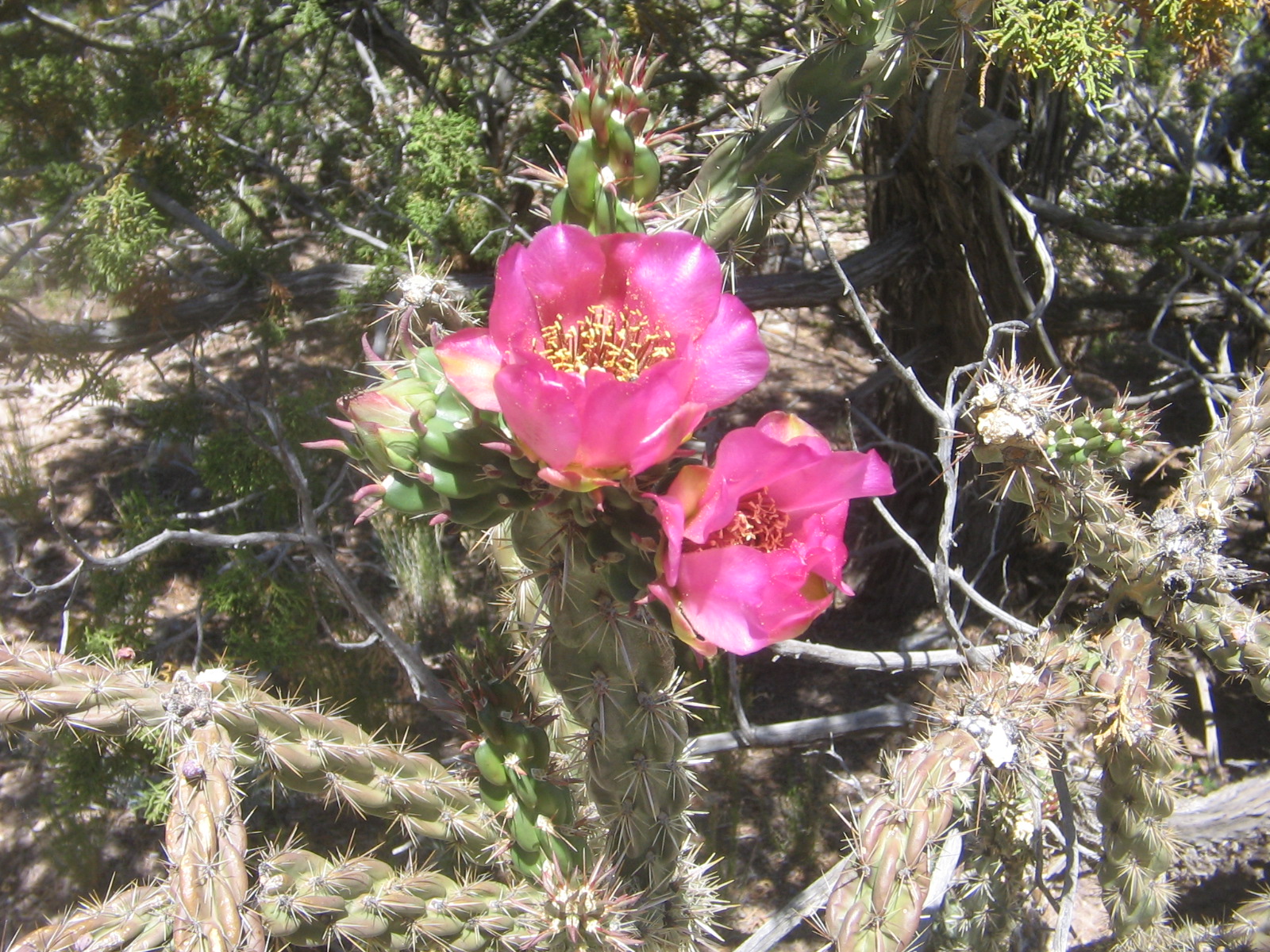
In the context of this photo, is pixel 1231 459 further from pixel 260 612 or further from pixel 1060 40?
pixel 260 612

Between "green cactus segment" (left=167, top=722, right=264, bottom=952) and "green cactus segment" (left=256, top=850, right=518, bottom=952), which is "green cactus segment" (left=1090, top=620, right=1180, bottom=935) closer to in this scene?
"green cactus segment" (left=256, top=850, right=518, bottom=952)

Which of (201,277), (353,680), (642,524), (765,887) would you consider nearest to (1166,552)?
(642,524)

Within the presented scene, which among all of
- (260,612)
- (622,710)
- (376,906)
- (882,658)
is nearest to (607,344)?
(622,710)

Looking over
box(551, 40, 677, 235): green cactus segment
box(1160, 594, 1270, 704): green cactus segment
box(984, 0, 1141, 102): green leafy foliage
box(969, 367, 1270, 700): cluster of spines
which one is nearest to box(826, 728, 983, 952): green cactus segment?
box(969, 367, 1270, 700): cluster of spines

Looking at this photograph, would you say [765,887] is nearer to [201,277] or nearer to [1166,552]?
[1166,552]

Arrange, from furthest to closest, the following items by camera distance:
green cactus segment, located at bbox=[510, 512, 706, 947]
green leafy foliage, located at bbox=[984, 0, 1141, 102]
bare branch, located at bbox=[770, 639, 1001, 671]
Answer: bare branch, located at bbox=[770, 639, 1001, 671], green leafy foliage, located at bbox=[984, 0, 1141, 102], green cactus segment, located at bbox=[510, 512, 706, 947]

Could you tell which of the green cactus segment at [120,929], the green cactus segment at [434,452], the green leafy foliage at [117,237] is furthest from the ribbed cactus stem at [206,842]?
the green leafy foliage at [117,237]
